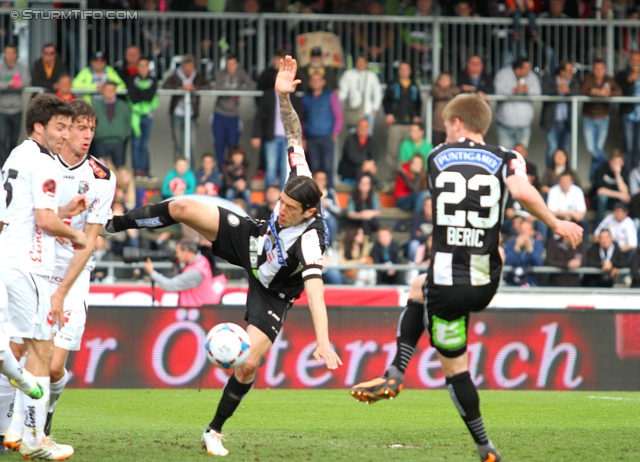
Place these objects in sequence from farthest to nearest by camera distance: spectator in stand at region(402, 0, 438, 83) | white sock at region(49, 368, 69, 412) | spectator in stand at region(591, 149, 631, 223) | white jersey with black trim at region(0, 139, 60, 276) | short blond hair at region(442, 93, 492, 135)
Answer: spectator in stand at region(402, 0, 438, 83) < spectator in stand at region(591, 149, 631, 223) < white sock at region(49, 368, 69, 412) < white jersey with black trim at region(0, 139, 60, 276) < short blond hair at region(442, 93, 492, 135)

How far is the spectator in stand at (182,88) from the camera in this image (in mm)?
18328

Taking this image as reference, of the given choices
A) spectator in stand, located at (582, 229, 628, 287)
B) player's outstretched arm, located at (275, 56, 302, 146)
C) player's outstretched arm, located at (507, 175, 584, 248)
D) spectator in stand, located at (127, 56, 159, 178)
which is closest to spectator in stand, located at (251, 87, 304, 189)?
spectator in stand, located at (127, 56, 159, 178)

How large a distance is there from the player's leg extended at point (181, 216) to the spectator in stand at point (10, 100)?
10827 mm

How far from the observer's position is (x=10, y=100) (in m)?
17.5

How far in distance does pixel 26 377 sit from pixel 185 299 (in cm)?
760

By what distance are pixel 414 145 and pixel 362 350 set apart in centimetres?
593

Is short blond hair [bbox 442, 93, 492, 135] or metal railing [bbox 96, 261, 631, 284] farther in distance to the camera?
metal railing [bbox 96, 261, 631, 284]

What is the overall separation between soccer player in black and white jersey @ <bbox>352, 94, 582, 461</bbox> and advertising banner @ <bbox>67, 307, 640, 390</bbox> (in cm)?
679

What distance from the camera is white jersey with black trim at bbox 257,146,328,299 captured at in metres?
6.93

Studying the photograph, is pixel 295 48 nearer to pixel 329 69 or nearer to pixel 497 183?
pixel 329 69

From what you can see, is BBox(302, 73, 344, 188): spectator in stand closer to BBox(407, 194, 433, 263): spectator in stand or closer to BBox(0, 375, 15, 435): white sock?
BBox(407, 194, 433, 263): spectator in stand

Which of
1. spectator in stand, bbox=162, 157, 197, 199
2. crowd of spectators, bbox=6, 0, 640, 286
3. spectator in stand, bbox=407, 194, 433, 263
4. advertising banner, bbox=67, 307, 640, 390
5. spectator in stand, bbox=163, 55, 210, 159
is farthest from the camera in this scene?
spectator in stand, bbox=163, 55, 210, 159

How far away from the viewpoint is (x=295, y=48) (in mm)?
19422

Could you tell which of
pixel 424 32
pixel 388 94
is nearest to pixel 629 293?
pixel 388 94
